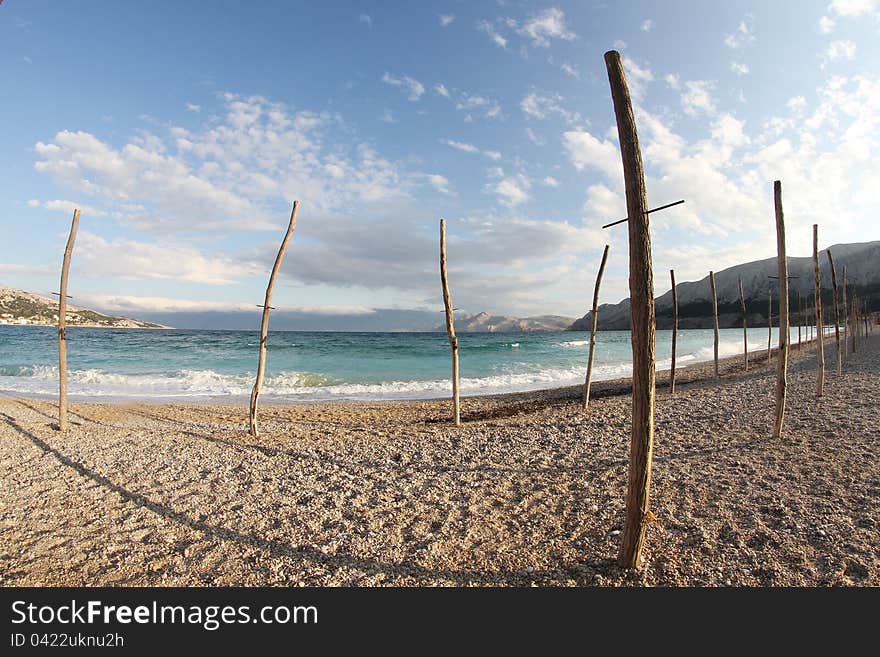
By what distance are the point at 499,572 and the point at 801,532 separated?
10.1ft

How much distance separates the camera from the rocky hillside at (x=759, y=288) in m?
95.0

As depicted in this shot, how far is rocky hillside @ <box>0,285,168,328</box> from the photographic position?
8225cm

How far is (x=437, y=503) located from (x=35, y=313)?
116m

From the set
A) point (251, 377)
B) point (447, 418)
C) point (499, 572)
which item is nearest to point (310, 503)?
point (499, 572)

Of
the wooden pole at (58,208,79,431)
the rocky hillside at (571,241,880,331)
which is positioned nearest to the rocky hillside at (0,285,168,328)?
the wooden pole at (58,208,79,431)

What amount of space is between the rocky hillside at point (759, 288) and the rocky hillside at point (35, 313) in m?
116

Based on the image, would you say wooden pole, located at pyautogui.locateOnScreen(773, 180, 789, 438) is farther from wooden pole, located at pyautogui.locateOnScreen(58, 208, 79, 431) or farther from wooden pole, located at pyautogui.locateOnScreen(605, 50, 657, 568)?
wooden pole, located at pyautogui.locateOnScreen(58, 208, 79, 431)

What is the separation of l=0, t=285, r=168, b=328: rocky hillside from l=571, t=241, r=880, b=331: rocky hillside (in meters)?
116

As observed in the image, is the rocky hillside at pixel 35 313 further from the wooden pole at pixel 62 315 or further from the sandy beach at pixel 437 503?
the sandy beach at pixel 437 503

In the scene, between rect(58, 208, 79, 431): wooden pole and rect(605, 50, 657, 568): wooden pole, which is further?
rect(58, 208, 79, 431): wooden pole

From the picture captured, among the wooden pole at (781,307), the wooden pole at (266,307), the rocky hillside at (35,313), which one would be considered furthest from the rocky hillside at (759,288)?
the rocky hillside at (35,313)

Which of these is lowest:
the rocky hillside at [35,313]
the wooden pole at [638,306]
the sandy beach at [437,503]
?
the sandy beach at [437,503]

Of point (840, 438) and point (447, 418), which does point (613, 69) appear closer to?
point (840, 438)

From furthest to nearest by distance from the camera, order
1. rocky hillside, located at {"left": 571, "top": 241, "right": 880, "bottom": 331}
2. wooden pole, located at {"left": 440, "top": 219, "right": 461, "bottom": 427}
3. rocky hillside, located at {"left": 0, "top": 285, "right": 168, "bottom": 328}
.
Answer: rocky hillside, located at {"left": 571, "top": 241, "right": 880, "bottom": 331}, rocky hillside, located at {"left": 0, "top": 285, "right": 168, "bottom": 328}, wooden pole, located at {"left": 440, "top": 219, "right": 461, "bottom": 427}
